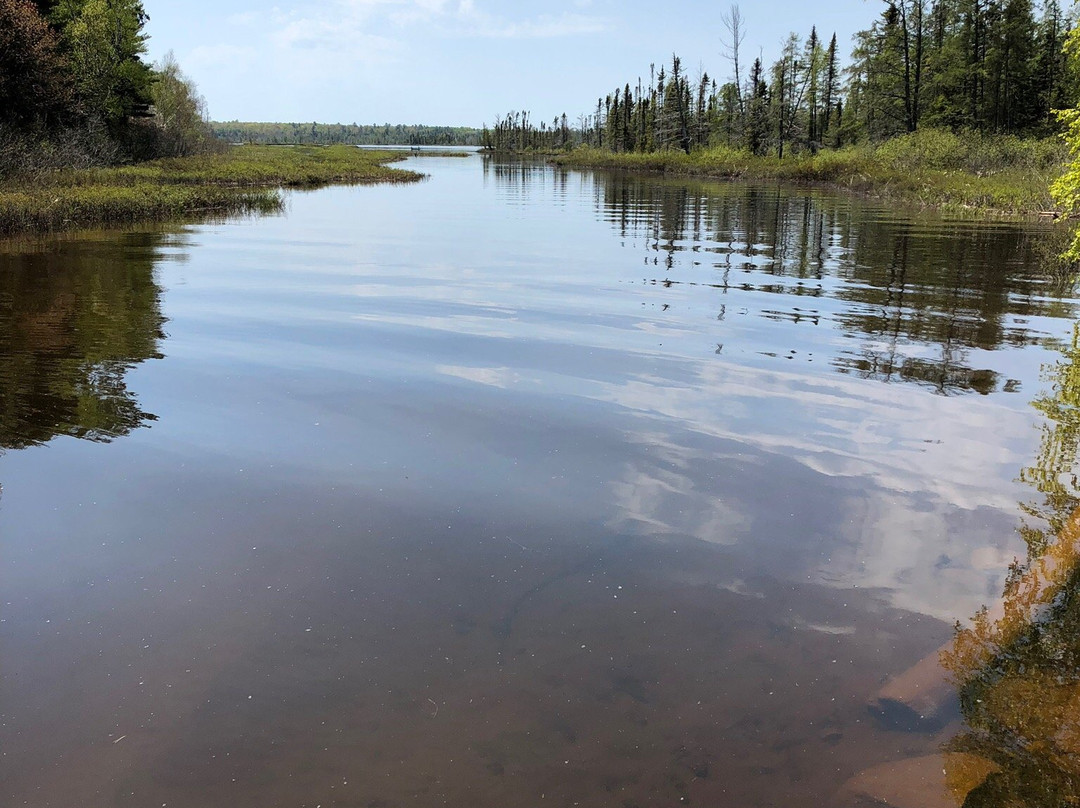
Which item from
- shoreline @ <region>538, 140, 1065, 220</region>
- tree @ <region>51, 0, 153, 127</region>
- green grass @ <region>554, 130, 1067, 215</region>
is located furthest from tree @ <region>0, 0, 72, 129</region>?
green grass @ <region>554, 130, 1067, 215</region>

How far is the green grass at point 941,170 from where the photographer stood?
1142 inches

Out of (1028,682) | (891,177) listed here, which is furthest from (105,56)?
(1028,682)

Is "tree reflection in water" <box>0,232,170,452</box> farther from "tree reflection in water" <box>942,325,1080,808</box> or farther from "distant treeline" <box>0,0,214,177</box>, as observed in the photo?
"distant treeline" <box>0,0,214,177</box>

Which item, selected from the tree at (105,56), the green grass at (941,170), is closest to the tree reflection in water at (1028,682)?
the green grass at (941,170)

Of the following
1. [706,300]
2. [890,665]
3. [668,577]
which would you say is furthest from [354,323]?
[890,665]

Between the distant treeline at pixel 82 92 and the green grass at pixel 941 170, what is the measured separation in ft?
109

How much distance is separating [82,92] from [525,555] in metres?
51.0

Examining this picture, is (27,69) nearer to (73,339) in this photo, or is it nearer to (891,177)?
(73,339)

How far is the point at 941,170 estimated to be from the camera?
37.9m

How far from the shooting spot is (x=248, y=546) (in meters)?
5.39

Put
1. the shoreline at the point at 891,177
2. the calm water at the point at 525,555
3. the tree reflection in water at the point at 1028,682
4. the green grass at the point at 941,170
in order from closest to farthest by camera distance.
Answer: the tree reflection in water at the point at 1028,682 → the calm water at the point at 525,555 → the shoreline at the point at 891,177 → the green grass at the point at 941,170

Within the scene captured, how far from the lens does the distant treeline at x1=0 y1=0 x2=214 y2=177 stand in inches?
1326

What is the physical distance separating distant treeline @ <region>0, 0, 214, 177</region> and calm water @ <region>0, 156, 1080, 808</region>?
26.0 meters

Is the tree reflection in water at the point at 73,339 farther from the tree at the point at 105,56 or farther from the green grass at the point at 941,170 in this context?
the tree at the point at 105,56
